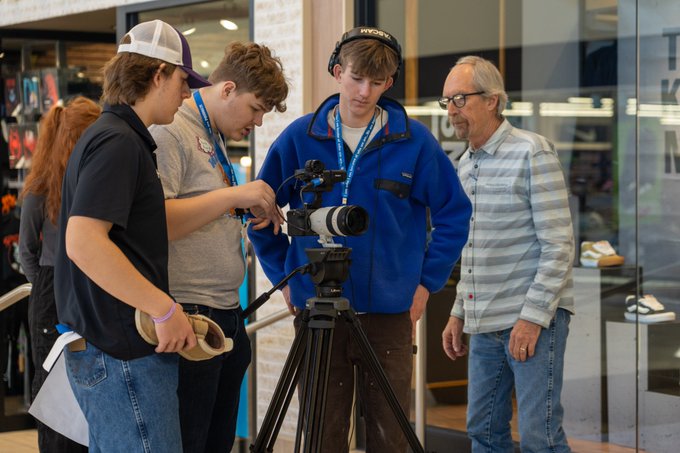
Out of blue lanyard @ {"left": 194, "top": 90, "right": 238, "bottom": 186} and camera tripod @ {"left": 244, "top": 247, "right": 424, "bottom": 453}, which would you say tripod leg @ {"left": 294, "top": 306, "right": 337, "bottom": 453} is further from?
blue lanyard @ {"left": 194, "top": 90, "right": 238, "bottom": 186}

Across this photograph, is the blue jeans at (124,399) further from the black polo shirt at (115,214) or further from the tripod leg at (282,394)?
the tripod leg at (282,394)

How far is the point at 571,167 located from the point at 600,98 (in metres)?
0.37

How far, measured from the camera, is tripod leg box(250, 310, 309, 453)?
2783 mm

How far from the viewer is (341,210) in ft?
8.38

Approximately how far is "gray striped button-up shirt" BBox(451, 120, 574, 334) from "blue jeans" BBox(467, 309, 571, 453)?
0.08 meters

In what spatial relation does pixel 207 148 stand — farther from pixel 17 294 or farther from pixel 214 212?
pixel 17 294

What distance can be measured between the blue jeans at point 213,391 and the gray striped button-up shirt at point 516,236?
0.99 meters

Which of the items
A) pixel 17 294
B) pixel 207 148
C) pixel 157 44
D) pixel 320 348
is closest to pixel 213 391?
pixel 320 348

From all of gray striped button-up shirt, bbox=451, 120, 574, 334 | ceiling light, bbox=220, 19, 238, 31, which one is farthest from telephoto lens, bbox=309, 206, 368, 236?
ceiling light, bbox=220, 19, 238, 31

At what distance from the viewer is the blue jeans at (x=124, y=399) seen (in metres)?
2.30

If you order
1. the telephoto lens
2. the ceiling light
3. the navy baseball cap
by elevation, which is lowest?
the telephoto lens

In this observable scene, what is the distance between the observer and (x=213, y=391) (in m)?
2.73

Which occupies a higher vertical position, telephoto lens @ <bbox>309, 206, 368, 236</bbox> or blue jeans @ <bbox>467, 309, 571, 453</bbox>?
telephoto lens @ <bbox>309, 206, 368, 236</bbox>

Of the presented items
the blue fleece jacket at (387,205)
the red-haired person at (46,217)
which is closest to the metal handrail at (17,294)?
the red-haired person at (46,217)
